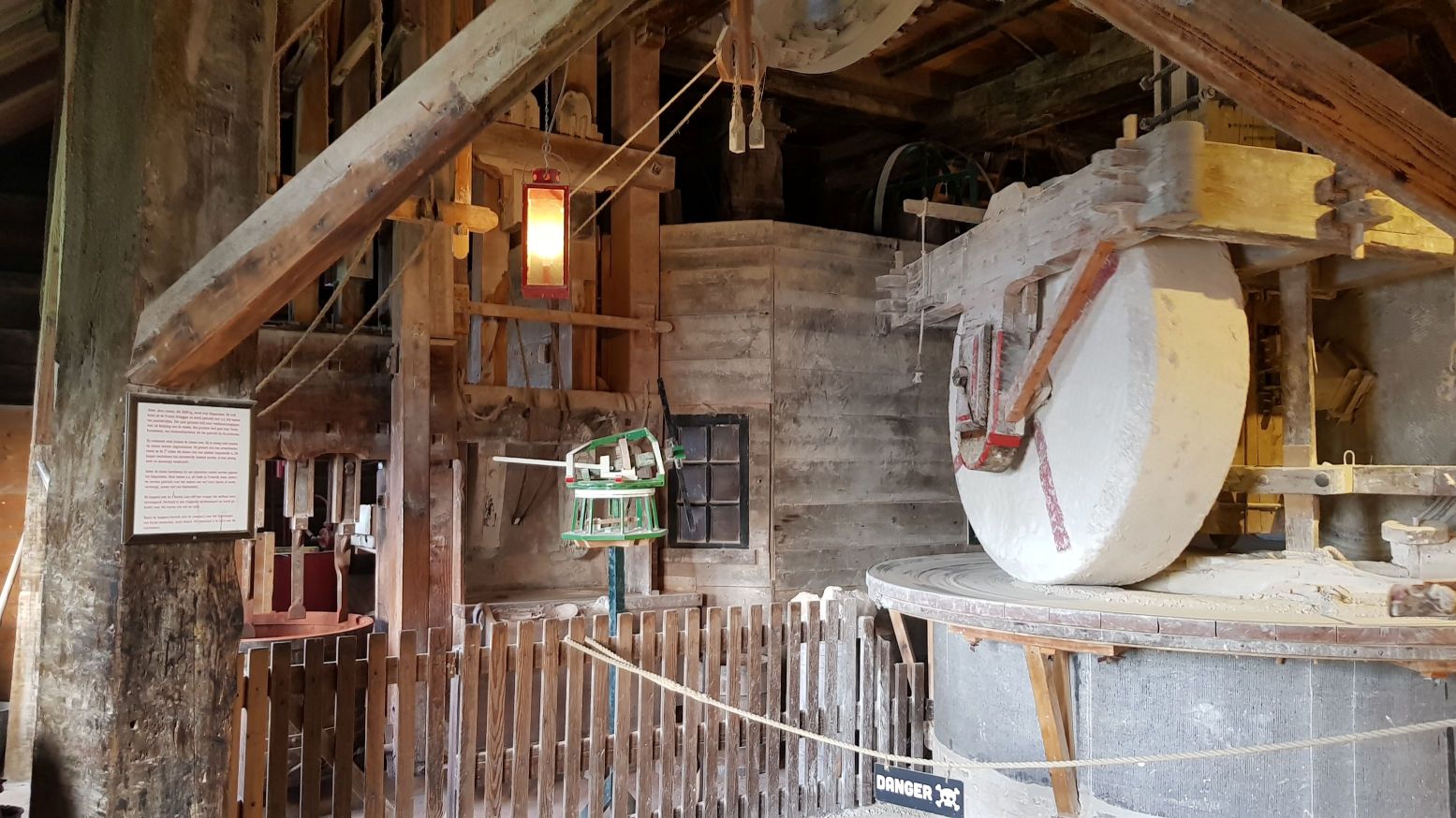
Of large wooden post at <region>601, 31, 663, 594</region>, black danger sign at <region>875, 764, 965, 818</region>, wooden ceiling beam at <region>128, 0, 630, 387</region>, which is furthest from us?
large wooden post at <region>601, 31, 663, 594</region>

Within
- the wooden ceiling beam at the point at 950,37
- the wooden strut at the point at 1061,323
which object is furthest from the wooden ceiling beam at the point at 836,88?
the wooden strut at the point at 1061,323

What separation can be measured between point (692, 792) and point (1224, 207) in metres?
3.89

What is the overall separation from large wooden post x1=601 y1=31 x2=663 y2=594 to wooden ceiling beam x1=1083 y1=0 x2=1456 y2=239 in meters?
4.91

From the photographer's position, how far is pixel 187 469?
121 inches

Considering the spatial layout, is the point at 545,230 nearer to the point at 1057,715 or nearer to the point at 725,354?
the point at 725,354

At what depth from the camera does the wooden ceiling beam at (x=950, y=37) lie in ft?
23.5

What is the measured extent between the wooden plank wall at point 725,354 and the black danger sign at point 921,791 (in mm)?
3533

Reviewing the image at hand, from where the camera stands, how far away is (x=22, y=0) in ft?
18.5

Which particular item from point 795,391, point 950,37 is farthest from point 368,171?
point 950,37

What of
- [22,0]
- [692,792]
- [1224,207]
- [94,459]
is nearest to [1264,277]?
[1224,207]

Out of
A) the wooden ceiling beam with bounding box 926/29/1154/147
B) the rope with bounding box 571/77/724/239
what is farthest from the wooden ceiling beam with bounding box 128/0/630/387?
the wooden ceiling beam with bounding box 926/29/1154/147

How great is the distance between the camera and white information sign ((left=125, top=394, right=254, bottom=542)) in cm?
295

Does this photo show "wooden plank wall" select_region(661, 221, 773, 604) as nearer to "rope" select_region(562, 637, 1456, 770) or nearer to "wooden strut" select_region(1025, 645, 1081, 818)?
"rope" select_region(562, 637, 1456, 770)

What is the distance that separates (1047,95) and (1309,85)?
5.58m
